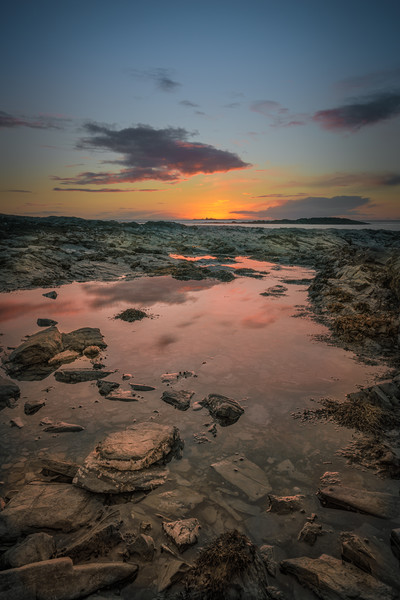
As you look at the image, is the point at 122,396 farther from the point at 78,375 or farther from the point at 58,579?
the point at 58,579

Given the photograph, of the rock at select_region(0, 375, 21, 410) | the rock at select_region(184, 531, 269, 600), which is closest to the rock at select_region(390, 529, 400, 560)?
the rock at select_region(184, 531, 269, 600)

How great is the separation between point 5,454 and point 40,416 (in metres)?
0.90

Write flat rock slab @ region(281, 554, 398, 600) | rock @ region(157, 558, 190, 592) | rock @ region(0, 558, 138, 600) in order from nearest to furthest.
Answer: rock @ region(0, 558, 138, 600)
flat rock slab @ region(281, 554, 398, 600)
rock @ region(157, 558, 190, 592)

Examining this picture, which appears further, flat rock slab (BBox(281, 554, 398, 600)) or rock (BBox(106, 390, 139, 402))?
rock (BBox(106, 390, 139, 402))

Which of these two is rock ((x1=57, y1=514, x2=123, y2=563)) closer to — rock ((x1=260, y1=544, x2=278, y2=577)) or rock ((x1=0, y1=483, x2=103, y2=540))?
rock ((x1=0, y1=483, x2=103, y2=540))

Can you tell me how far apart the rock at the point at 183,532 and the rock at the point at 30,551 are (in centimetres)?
104

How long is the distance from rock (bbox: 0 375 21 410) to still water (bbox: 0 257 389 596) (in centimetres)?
14

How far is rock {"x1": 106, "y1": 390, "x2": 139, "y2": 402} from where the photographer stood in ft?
17.3

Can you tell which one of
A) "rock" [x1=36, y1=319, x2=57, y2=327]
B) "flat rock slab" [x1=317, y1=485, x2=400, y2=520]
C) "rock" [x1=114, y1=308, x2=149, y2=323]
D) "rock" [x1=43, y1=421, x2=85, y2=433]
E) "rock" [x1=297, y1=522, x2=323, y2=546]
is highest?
"rock" [x1=114, y1=308, x2=149, y2=323]

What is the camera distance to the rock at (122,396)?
527cm

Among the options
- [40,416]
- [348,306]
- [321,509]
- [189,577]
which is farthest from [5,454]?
[348,306]

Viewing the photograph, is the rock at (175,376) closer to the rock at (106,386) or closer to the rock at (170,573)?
the rock at (106,386)

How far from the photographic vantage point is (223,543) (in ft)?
8.56

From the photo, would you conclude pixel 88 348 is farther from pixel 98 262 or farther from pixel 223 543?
pixel 98 262
